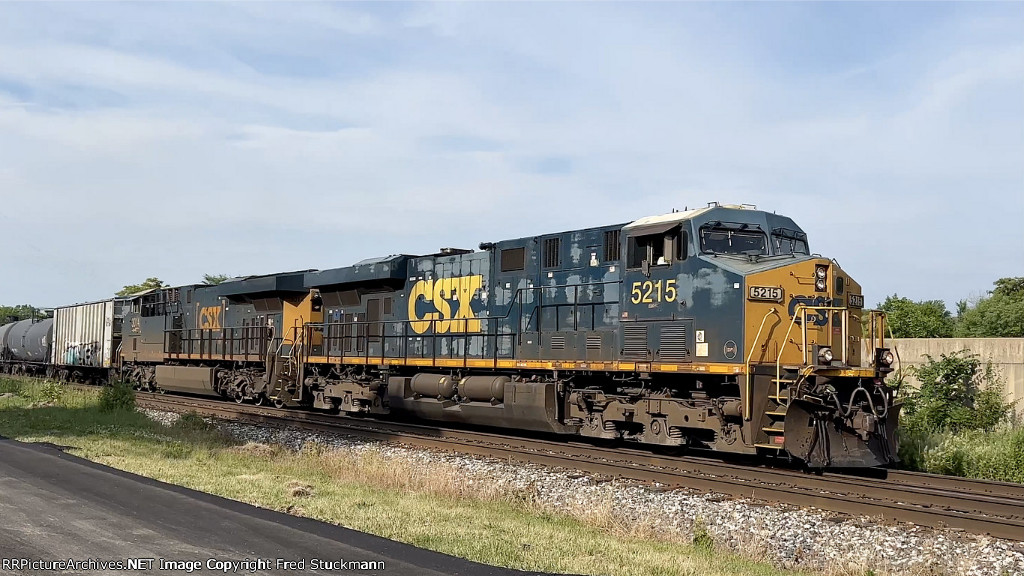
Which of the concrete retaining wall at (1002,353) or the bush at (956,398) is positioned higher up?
the concrete retaining wall at (1002,353)

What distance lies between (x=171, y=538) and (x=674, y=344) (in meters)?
8.46

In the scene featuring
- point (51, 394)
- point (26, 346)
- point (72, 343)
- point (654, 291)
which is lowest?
point (51, 394)

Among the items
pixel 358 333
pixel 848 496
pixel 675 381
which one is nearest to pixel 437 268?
pixel 358 333

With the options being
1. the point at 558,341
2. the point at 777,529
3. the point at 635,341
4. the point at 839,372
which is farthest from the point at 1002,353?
the point at 777,529

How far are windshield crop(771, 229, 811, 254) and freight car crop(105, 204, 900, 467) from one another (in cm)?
3

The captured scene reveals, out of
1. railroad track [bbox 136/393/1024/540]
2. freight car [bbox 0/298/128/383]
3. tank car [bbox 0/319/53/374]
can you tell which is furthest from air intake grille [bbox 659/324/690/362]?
tank car [bbox 0/319/53/374]

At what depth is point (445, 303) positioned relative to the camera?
18797 mm

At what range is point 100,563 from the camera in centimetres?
622

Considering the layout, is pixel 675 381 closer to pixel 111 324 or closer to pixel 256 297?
pixel 256 297

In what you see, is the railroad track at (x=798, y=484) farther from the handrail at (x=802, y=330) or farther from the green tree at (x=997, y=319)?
the green tree at (x=997, y=319)

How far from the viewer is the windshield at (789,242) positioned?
13.9 meters

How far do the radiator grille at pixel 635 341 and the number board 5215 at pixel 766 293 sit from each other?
2.07m

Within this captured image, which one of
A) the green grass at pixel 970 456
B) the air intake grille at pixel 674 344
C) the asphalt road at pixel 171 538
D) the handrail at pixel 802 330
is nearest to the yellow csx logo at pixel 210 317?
the air intake grille at pixel 674 344

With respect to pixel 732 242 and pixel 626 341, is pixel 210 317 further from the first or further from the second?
pixel 732 242
